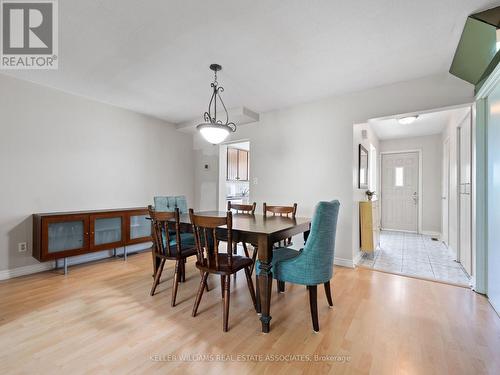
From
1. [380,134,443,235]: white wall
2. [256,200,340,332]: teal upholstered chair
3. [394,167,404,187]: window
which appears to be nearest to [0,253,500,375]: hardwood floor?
[256,200,340,332]: teal upholstered chair

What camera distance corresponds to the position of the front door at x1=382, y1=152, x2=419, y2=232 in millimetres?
5836

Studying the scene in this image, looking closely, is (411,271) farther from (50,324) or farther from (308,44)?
(50,324)

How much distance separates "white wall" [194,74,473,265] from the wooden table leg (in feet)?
6.27

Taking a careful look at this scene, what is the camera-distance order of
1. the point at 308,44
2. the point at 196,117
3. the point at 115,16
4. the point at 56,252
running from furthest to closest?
the point at 196,117 → the point at 56,252 → the point at 308,44 → the point at 115,16

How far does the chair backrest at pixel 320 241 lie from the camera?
71.3 inches

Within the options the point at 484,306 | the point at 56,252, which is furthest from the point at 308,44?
the point at 56,252

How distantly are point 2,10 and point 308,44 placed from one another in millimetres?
2473

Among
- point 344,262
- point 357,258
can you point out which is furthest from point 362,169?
point 344,262

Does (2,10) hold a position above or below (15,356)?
above

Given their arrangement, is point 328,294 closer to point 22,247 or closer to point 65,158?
point 22,247

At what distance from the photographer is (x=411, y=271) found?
121 inches

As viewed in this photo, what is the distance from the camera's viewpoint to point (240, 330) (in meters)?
1.82

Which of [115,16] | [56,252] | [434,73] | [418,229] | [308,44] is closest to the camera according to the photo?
[115,16]

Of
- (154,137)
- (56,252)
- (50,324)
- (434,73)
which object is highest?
(434,73)
